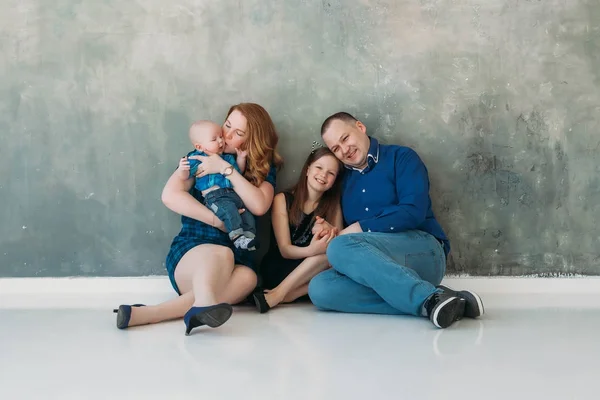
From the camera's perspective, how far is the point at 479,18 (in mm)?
3143

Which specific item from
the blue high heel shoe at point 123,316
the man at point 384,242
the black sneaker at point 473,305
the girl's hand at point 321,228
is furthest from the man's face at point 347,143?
the blue high heel shoe at point 123,316

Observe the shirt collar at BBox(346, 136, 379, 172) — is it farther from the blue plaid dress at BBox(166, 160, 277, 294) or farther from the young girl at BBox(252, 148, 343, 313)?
the blue plaid dress at BBox(166, 160, 277, 294)

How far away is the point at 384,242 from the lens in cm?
270

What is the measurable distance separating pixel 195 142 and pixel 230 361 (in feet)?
4.25

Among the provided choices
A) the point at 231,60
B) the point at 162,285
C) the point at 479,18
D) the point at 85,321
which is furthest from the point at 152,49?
the point at 479,18

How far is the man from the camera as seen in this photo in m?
2.45

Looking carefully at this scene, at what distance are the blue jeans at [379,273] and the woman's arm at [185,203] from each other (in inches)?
20.3

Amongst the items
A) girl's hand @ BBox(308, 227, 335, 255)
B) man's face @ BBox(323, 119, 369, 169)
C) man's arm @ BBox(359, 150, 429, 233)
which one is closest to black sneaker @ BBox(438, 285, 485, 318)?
man's arm @ BBox(359, 150, 429, 233)

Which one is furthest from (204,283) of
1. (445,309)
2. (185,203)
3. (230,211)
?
(445,309)

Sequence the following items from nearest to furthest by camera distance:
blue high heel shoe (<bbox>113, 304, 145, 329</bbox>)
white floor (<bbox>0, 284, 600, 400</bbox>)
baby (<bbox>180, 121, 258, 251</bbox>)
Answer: white floor (<bbox>0, 284, 600, 400</bbox>)
blue high heel shoe (<bbox>113, 304, 145, 329</bbox>)
baby (<bbox>180, 121, 258, 251</bbox>)

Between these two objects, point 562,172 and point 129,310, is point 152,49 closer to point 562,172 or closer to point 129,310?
point 129,310

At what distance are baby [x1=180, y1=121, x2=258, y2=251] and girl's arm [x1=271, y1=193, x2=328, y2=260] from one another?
177 millimetres

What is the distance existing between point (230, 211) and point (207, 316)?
2.07 feet

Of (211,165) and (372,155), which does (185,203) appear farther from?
(372,155)
